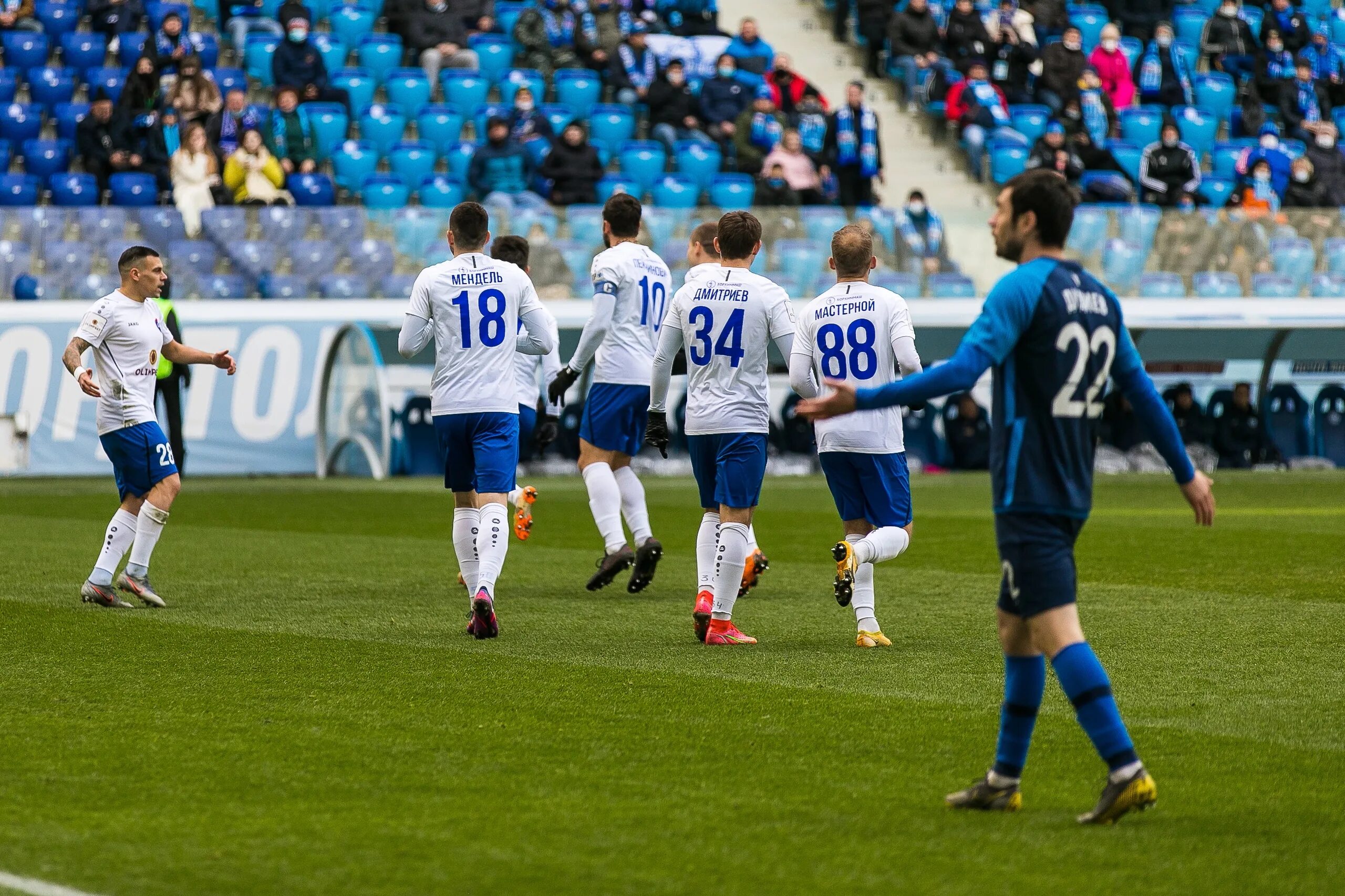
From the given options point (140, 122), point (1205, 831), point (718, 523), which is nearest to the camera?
point (1205, 831)

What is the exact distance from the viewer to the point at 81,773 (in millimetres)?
5277

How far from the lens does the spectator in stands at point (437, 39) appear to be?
2389 cm

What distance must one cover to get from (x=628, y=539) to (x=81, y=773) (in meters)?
8.85

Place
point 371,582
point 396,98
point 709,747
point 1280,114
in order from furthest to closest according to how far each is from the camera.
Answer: point 1280,114, point 396,98, point 371,582, point 709,747

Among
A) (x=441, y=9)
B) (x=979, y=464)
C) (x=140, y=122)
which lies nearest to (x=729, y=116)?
(x=441, y=9)

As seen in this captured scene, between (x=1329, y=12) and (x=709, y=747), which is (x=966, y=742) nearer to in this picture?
(x=709, y=747)

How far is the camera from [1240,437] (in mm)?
22250

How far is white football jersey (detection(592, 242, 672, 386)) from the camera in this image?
10.3 meters

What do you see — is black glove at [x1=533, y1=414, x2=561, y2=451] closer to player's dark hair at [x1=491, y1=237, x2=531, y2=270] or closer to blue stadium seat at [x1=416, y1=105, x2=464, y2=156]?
player's dark hair at [x1=491, y1=237, x2=531, y2=270]

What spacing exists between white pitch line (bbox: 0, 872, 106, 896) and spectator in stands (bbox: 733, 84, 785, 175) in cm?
1996

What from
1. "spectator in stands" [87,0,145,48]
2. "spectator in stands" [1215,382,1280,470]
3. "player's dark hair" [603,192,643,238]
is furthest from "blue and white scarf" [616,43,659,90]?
"player's dark hair" [603,192,643,238]

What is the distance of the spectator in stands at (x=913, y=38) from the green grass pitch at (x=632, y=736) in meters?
16.3

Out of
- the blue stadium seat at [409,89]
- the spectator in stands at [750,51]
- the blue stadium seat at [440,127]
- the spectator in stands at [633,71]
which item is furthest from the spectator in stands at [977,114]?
the blue stadium seat at [409,89]

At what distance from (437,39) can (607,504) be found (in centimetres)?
1527
